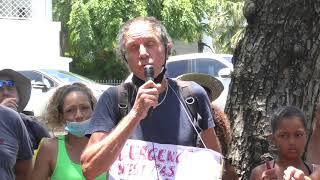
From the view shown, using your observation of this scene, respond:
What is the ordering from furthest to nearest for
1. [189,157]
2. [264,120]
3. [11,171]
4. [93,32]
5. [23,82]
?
[93,32], [23,82], [264,120], [11,171], [189,157]

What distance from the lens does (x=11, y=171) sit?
3.70m

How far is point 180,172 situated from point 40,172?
4.03ft

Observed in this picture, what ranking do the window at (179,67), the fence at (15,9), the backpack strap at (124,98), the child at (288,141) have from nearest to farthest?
the backpack strap at (124,98) < the child at (288,141) < the window at (179,67) < the fence at (15,9)

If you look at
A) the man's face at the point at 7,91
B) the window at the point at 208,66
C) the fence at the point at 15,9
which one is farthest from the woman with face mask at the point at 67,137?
the fence at the point at 15,9

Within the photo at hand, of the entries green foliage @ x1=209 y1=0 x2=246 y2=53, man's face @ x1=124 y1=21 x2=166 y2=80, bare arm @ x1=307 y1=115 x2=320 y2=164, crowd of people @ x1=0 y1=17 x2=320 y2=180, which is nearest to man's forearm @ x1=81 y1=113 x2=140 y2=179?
crowd of people @ x1=0 y1=17 x2=320 y2=180

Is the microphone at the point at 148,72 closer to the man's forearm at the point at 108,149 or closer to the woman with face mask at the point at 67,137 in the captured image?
the man's forearm at the point at 108,149

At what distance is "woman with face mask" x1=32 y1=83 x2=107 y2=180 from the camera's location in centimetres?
391

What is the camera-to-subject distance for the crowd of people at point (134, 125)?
2.83 metres

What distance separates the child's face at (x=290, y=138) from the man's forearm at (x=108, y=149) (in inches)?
47.6

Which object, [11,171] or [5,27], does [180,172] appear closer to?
[11,171]

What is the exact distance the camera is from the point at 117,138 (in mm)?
2734

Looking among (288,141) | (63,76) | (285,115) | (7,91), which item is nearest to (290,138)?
(288,141)

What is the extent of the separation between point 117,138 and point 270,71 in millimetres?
1809

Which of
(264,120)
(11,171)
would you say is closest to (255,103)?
(264,120)
